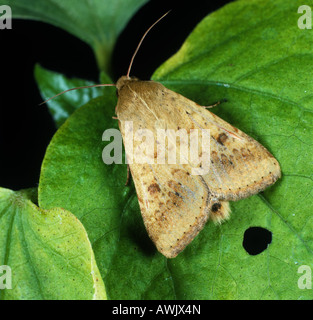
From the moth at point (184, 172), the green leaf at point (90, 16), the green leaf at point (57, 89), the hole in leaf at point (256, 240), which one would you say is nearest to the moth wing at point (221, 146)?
the moth at point (184, 172)

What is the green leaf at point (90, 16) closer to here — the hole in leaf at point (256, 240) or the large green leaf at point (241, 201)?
the large green leaf at point (241, 201)

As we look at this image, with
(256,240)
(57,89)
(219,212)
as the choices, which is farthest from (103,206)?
(57,89)

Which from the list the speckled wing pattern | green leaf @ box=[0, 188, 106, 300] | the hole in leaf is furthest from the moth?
green leaf @ box=[0, 188, 106, 300]

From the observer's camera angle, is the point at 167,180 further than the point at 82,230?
Yes

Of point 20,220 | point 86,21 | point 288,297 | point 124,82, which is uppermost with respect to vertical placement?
point 86,21

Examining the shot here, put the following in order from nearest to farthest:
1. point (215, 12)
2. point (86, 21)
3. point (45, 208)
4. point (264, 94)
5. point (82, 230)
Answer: point (82, 230) < point (45, 208) < point (264, 94) < point (215, 12) < point (86, 21)

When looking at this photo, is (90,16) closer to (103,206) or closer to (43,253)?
(103,206)

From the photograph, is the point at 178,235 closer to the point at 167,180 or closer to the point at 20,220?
the point at 167,180

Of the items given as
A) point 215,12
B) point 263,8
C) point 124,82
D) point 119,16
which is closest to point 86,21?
point 119,16
